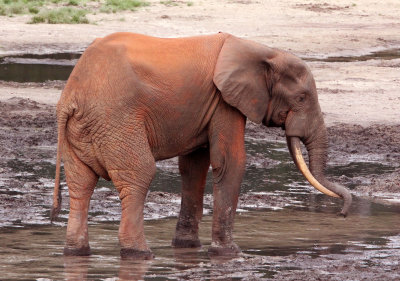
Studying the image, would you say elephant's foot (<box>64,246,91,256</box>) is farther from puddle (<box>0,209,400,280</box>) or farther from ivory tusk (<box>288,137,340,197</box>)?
ivory tusk (<box>288,137,340,197</box>)

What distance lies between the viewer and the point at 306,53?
2547 cm

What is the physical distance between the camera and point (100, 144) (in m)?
8.27

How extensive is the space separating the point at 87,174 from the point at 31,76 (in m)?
12.1

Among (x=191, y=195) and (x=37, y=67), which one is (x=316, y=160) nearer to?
(x=191, y=195)

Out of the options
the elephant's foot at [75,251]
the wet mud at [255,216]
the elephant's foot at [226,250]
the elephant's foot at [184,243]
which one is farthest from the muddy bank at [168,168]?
the elephant's foot at [226,250]

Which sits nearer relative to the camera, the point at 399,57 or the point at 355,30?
the point at 399,57

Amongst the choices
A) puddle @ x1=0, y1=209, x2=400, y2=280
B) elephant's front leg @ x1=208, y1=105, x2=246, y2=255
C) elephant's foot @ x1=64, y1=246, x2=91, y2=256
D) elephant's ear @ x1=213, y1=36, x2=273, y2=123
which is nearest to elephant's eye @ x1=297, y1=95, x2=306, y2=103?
elephant's ear @ x1=213, y1=36, x2=273, y2=123

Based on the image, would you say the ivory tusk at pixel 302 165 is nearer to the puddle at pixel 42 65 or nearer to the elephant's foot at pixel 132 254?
the elephant's foot at pixel 132 254

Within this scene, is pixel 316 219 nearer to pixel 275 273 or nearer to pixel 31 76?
pixel 275 273

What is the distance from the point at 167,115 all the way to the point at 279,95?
43.8 inches

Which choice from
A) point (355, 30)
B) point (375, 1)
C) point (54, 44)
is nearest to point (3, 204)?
point (54, 44)

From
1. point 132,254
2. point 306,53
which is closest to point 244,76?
point 132,254

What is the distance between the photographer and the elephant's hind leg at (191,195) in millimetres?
9305

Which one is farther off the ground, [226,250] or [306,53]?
[226,250]
